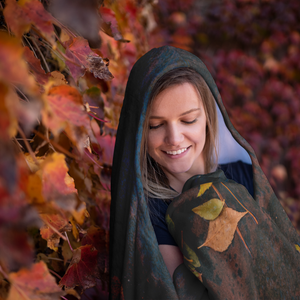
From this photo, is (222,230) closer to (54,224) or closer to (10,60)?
(54,224)

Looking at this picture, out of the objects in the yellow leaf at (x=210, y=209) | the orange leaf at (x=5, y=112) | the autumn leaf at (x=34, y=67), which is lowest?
the yellow leaf at (x=210, y=209)

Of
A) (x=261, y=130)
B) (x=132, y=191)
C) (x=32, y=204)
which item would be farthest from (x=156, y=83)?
(x=261, y=130)

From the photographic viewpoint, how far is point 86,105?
0.72 meters

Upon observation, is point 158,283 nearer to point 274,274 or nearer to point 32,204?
point 274,274

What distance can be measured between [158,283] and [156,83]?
2.05 ft

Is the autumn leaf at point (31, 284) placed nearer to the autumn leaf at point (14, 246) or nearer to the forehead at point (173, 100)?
the autumn leaf at point (14, 246)

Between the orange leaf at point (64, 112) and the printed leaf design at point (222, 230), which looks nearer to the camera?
the orange leaf at point (64, 112)

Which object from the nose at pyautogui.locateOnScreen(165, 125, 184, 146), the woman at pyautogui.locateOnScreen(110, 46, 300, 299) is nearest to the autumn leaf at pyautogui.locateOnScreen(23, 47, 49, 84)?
the woman at pyautogui.locateOnScreen(110, 46, 300, 299)

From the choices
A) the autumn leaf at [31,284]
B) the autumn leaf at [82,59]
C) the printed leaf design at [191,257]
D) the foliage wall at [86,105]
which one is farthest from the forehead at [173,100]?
the autumn leaf at [31,284]

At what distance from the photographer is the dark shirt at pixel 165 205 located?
35.2 inches

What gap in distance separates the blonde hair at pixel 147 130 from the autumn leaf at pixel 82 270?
0.33 metres

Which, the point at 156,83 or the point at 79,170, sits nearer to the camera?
the point at 79,170

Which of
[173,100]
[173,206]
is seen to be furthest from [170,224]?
[173,100]

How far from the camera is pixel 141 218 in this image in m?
0.84
